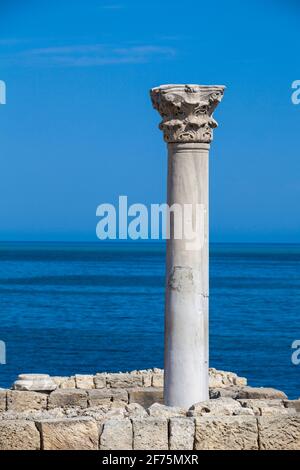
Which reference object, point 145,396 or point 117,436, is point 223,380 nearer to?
point 145,396

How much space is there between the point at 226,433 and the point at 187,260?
8.13 feet

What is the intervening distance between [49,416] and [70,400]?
310cm

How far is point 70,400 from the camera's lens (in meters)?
16.3

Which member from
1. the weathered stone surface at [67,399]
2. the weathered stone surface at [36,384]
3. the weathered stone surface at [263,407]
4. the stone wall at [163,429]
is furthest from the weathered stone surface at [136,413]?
the weathered stone surface at [36,384]

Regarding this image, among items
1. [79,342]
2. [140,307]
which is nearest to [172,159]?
[79,342]

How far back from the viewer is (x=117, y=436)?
12117 mm

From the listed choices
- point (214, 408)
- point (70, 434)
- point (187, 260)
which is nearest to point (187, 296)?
point (187, 260)

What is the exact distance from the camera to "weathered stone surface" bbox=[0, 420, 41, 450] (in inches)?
478

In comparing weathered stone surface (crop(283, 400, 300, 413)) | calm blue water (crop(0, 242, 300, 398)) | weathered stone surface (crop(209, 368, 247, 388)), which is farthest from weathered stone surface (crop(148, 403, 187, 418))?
calm blue water (crop(0, 242, 300, 398))

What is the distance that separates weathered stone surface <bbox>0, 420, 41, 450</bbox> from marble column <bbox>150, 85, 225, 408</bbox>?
2426 mm

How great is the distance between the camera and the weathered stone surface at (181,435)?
40.1 ft

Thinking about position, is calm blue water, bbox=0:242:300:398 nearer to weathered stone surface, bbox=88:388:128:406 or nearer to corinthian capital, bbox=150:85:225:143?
weathered stone surface, bbox=88:388:128:406

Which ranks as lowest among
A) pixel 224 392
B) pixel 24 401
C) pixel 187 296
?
pixel 24 401

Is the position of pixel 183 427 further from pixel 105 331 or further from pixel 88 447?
pixel 105 331
